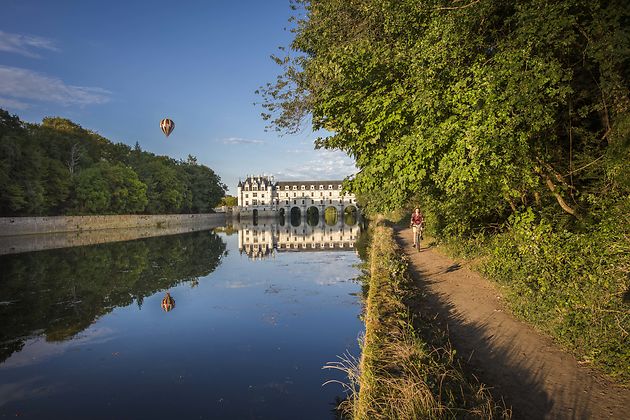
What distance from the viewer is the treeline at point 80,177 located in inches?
1601

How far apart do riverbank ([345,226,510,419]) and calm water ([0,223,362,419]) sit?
1256mm

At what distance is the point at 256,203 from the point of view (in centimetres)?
11006

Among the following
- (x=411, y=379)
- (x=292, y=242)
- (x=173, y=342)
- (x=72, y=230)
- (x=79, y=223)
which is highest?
(x=79, y=223)

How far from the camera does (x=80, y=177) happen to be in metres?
51.0

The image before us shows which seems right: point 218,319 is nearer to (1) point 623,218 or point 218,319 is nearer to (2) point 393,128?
(2) point 393,128

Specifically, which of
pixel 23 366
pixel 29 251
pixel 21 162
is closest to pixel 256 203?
pixel 21 162

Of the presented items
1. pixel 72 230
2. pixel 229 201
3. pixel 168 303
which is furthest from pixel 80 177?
pixel 229 201

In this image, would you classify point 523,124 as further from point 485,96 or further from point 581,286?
point 581,286

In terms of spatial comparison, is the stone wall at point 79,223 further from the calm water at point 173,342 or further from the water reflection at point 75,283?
the calm water at point 173,342

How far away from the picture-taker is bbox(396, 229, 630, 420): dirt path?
15.3 ft

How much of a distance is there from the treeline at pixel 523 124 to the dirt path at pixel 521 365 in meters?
0.32

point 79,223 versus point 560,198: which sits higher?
point 560,198

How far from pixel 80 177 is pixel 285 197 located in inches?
2677

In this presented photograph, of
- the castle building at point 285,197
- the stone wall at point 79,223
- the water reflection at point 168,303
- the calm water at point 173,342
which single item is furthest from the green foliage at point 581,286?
the castle building at point 285,197
